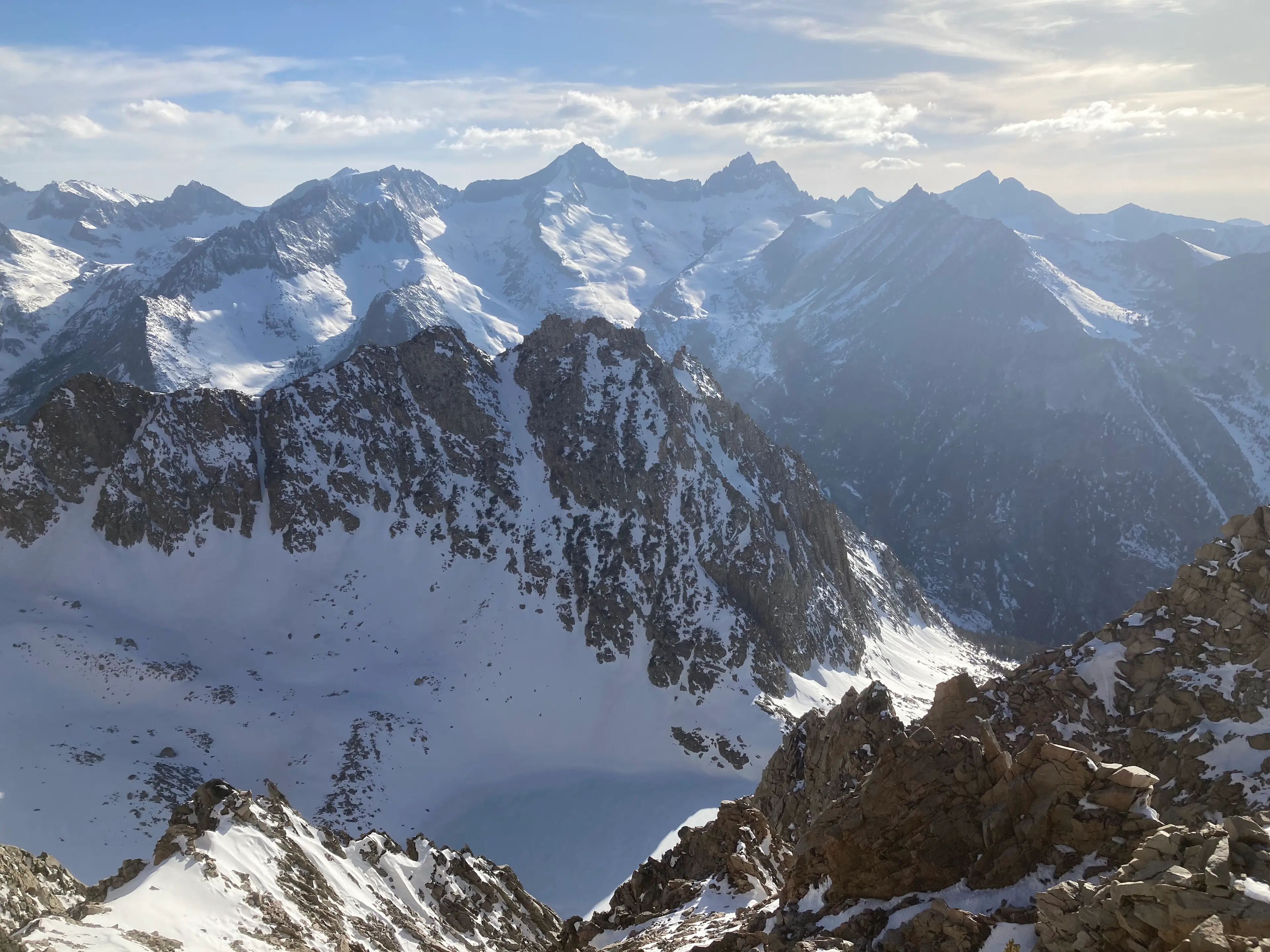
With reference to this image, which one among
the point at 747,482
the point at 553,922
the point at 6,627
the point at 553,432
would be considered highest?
the point at 553,432

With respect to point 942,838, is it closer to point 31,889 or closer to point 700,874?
point 700,874

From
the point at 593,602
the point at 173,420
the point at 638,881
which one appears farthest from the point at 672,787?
the point at 173,420

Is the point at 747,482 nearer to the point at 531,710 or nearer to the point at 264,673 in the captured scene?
the point at 531,710

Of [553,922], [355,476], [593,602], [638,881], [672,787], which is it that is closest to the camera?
[638,881]

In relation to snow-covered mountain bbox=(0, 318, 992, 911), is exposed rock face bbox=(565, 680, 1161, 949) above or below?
above

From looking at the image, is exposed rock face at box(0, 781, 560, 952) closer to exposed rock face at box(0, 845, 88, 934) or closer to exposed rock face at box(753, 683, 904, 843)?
exposed rock face at box(0, 845, 88, 934)

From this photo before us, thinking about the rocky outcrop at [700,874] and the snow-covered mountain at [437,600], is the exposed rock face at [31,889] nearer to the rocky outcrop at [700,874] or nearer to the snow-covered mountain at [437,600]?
the rocky outcrop at [700,874]

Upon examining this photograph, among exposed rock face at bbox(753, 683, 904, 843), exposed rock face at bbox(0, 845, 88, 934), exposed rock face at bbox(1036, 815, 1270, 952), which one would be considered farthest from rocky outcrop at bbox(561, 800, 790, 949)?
exposed rock face at bbox(0, 845, 88, 934)

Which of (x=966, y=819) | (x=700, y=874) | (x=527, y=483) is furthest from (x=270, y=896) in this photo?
(x=527, y=483)
